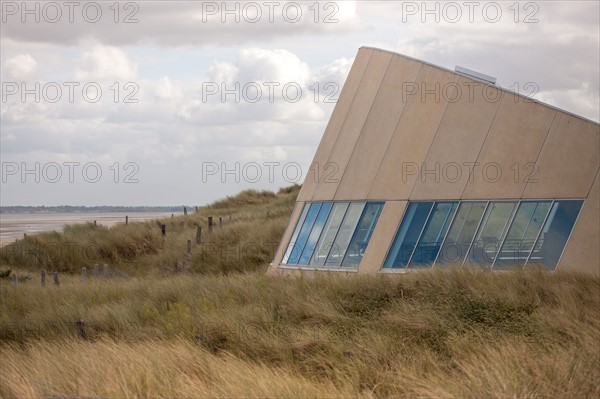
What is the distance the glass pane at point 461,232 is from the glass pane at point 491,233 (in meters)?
0.18

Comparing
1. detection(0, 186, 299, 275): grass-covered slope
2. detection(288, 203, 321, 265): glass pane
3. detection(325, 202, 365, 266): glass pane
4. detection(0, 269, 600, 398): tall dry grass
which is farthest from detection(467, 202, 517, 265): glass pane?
detection(0, 186, 299, 275): grass-covered slope

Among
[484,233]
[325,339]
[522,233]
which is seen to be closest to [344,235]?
[484,233]

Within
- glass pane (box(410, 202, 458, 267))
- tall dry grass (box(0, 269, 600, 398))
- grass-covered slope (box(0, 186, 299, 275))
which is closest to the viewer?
tall dry grass (box(0, 269, 600, 398))

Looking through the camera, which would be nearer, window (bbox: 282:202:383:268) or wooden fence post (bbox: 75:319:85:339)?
wooden fence post (bbox: 75:319:85:339)

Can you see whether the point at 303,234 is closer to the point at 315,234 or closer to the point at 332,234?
the point at 315,234

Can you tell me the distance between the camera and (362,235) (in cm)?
2697

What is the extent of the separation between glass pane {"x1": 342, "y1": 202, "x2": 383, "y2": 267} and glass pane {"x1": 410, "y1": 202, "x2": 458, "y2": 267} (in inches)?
80.1

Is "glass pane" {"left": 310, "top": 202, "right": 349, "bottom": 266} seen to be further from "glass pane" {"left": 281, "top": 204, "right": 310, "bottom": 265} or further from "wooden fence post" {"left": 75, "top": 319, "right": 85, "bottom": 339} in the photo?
"wooden fence post" {"left": 75, "top": 319, "right": 85, "bottom": 339}

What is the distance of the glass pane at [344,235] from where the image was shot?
27484 mm

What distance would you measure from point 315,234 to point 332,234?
1.20 m

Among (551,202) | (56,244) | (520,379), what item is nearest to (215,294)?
(551,202)

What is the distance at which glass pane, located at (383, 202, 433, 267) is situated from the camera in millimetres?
25047

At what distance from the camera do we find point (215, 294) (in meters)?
23.5

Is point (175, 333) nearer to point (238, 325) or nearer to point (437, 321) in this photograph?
point (238, 325)
